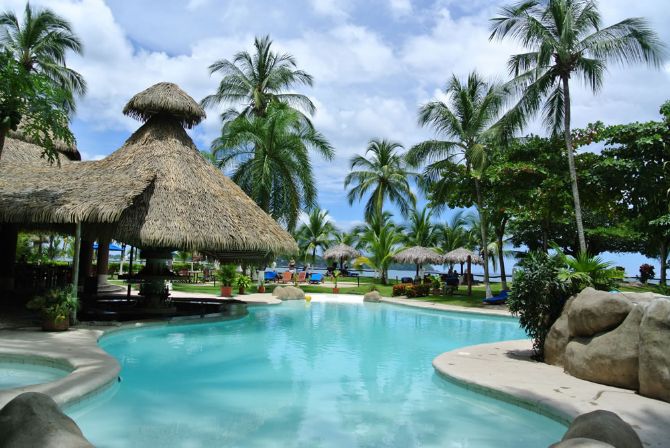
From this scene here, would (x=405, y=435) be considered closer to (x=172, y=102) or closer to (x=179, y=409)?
(x=179, y=409)

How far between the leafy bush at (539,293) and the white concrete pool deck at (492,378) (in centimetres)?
54

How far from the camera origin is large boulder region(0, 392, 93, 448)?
253 centimetres

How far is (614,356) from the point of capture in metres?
5.56

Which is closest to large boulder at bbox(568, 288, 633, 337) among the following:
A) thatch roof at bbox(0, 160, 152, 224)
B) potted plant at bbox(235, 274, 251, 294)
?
thatch roof at bbox(0, 160, 152, 224)

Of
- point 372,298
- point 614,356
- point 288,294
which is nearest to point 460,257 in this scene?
point 372,298

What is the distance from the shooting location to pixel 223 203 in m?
12.3

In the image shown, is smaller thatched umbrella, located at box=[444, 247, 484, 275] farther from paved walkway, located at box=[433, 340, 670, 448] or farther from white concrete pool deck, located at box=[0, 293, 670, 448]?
paved walkway, located at box=[433, 340, 670, 448]

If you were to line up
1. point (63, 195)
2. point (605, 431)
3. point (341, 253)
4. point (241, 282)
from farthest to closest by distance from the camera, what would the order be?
point (341, 253), point (241, 282), point (63, 195), point (605, 431)

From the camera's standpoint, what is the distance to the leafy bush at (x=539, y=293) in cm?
704

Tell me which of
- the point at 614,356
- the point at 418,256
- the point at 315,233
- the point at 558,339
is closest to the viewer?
the point at 614,356

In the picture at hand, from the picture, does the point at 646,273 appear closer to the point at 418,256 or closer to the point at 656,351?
the point at 418,256

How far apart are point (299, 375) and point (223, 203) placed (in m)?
6.45

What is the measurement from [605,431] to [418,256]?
21.3m

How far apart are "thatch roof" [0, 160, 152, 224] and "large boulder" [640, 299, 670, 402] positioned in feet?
27.9
